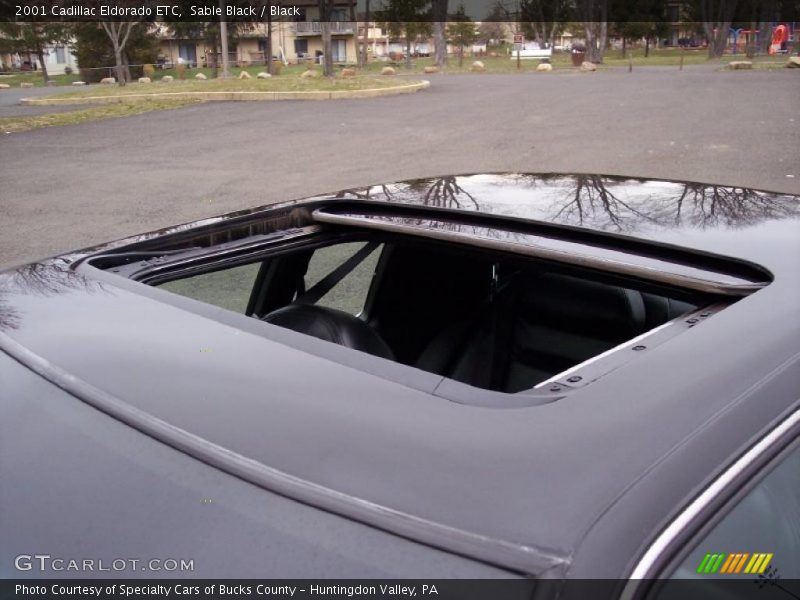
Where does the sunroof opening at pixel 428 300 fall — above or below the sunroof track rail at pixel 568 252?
below

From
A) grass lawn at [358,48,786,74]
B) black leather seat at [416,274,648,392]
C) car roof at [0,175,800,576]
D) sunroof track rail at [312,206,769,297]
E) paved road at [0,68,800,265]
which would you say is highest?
grass lawn at [358,48,786,74]

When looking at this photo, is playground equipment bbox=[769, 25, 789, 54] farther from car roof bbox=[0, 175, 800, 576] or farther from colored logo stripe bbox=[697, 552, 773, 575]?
colored logo stripe bbox=[697, 552, 773, 575]

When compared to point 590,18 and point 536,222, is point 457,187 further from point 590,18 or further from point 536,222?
point 590,18

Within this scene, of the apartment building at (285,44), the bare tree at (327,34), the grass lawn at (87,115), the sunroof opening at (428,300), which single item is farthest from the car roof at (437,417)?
the apartment building at (285,44)

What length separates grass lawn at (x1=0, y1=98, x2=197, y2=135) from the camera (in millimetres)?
16656

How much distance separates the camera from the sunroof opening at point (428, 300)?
2.37 m

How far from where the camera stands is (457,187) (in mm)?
2684

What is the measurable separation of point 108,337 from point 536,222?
1088mm

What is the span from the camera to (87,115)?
1789cm

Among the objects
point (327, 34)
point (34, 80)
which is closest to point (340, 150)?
point (327, 34)

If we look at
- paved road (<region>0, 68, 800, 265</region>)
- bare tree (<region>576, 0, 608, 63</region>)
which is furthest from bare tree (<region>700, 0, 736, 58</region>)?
paved road (<region>0, 68, 800, 265</region>)

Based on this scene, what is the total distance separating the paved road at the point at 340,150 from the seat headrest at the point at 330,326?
529 cm

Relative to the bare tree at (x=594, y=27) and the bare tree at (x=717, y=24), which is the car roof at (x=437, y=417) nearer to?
the bare tree at (x=594, y=27)

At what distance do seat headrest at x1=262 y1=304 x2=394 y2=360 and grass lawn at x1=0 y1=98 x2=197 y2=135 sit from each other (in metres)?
15.5
